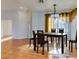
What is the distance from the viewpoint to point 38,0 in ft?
25.7

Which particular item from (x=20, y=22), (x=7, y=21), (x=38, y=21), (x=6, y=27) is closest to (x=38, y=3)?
(x=38, y=21)

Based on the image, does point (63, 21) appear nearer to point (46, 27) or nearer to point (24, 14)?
point (46, 27)

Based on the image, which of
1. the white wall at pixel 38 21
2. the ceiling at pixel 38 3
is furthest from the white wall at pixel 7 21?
the ceiling at pixel 38 3

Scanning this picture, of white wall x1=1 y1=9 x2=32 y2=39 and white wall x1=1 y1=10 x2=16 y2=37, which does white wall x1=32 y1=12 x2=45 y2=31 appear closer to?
white wall x1=1 y1=9 x2=32 y2=39

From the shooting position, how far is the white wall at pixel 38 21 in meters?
12.0

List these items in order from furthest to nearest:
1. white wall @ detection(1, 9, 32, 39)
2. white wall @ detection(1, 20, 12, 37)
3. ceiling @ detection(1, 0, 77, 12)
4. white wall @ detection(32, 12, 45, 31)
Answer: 1. white wall @ detection(1, 20, 12, 37)
2. white wall @ detection(1, 9, 32, 39)
3. white wall @ detection(32, 12, 45, 31)
4. ceiling @ detection(1, 0, 77, 12)

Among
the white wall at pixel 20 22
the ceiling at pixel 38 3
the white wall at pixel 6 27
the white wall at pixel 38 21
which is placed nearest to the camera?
the ceiling at pixel 38 3

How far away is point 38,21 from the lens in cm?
1205

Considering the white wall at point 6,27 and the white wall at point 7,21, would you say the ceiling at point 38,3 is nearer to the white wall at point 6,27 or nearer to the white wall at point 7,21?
the white wall at point 7,21

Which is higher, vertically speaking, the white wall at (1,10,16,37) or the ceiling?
the ceiling

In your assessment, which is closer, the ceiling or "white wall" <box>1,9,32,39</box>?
the ceiling

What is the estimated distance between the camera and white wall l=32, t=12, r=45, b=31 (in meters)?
12.0

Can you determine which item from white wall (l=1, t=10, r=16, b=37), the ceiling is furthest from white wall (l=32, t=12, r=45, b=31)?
the ceiling

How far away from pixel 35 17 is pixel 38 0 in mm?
4276
